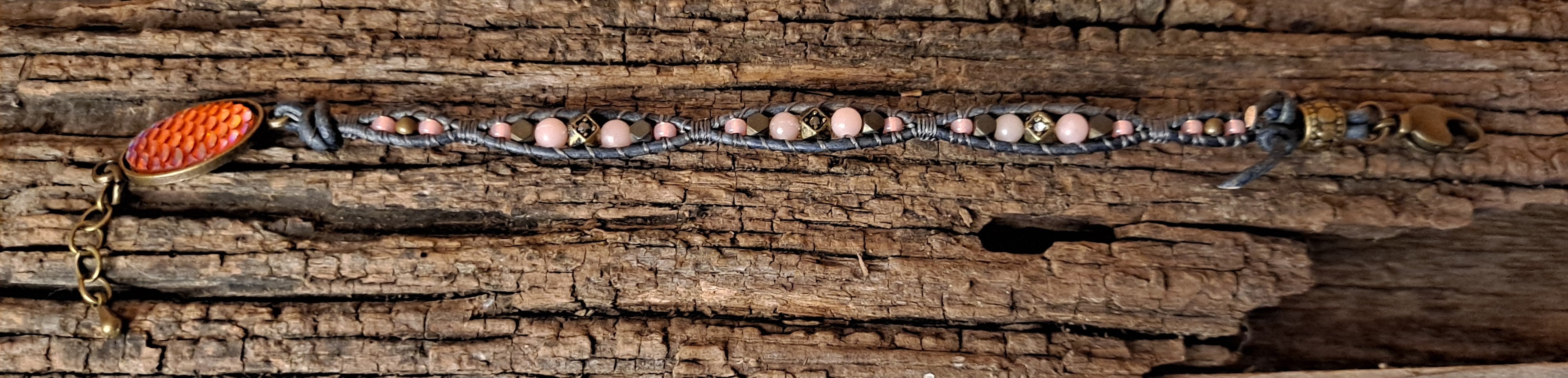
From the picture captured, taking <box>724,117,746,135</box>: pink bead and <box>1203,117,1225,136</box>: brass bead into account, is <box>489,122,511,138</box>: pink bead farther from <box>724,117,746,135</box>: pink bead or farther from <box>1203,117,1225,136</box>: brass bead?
<box>1203,117,1225,136</box>: brass bead

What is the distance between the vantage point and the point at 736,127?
2.34 meters

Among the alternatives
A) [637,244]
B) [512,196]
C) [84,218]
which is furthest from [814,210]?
[84,218]

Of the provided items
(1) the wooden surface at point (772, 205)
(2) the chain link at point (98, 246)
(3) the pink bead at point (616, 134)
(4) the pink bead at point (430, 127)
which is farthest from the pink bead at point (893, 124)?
(2) the chain link at point (98, 246)

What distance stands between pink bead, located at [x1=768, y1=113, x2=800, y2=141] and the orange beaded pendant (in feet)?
4.81

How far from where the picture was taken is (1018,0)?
2504 mm

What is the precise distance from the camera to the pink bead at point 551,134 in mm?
2328

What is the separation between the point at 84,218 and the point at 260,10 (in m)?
0.77

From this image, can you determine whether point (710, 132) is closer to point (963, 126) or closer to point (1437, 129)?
point (963, 126)

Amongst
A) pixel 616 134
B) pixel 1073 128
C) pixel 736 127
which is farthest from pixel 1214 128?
pixel 616 134

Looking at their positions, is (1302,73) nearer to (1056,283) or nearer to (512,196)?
(1056,283)

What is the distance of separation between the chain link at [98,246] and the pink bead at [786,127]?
1.88 meters

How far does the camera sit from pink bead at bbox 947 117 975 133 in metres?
2.33

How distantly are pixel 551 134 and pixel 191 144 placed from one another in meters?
1.01

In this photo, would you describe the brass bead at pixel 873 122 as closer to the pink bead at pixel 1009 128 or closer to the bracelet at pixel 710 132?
the bracelet at pixel 710 132
